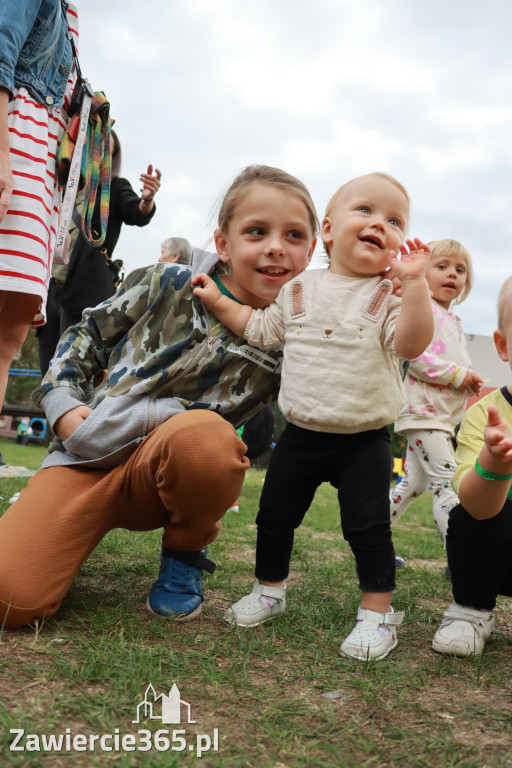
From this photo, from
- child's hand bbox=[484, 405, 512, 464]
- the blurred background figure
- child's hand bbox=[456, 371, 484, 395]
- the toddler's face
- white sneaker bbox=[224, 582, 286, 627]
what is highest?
the blurred background figure

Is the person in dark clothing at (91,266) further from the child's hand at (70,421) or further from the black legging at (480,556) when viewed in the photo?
the black legging at (480,556)

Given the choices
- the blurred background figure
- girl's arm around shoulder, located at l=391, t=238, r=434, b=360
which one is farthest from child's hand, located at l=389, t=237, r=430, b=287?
the blurred background figure

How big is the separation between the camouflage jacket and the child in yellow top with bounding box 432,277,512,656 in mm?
654

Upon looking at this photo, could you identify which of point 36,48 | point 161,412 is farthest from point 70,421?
point 36,48

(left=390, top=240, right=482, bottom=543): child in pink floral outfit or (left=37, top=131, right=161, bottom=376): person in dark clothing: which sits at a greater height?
(left=37, top=131, right=161, bottom=376): person in dark clothing

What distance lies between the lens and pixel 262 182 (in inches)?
81.5

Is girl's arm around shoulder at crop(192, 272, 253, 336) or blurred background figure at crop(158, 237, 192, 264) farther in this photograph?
blurred background figure at crop(158, 237, 192, 264)

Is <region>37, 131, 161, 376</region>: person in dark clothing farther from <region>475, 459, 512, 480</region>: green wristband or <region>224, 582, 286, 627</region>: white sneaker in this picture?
<region>475, 459, 512, 480</region>: green wristband

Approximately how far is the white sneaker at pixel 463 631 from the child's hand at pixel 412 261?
886 mm

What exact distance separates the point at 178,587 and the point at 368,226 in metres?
1.15

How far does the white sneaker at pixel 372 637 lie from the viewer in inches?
61.4

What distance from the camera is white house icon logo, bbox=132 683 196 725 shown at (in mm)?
1139

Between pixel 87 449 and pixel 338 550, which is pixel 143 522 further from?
pixel 338 550

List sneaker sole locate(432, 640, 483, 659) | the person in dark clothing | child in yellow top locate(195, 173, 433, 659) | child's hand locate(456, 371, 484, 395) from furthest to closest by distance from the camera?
the person in dark clothing
child's hand locate(456, 371, 484, 395)
child in yellow top locate(195, 173, 433, 659)
sneaker sole locate(432, 640, 483, 659)
